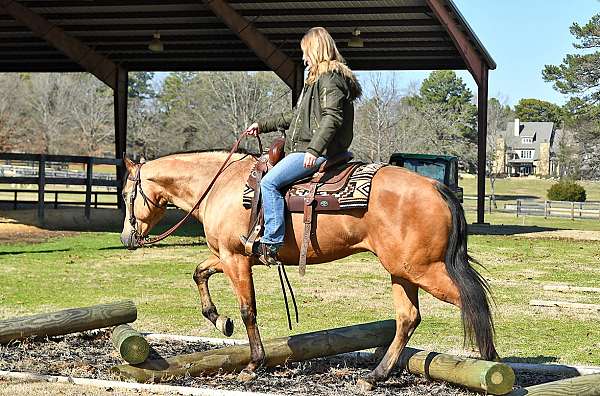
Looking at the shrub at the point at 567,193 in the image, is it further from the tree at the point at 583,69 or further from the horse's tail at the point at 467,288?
the horse's tail at the point at 467,288

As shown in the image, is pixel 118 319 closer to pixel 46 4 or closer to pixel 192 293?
pixel 192 293

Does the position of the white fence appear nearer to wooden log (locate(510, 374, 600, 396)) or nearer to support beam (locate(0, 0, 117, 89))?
support beam (locate(0, 0, 117, 89))

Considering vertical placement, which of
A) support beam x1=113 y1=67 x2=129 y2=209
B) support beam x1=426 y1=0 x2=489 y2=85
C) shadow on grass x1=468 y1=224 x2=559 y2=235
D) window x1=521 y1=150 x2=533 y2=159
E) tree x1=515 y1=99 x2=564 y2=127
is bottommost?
shadow on grass x1=468 y1=224 x2=559 y2=235

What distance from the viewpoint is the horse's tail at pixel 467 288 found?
648 cm

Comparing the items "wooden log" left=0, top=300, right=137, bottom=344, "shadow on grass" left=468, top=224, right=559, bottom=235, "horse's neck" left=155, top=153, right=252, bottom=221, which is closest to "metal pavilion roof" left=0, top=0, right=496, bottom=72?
"shadow on grass" left=468, top=224, right=559, bottom=235

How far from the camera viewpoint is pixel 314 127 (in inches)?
275

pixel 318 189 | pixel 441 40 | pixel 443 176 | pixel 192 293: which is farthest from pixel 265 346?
pixel 443 176

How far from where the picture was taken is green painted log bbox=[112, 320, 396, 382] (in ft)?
22.8

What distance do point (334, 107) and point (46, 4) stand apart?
19822 mm

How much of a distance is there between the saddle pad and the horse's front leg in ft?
2.46

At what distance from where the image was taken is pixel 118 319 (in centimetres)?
819

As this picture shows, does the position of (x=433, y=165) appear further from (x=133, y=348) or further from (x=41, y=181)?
(x=133, y=348)

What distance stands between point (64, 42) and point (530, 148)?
87386 mm

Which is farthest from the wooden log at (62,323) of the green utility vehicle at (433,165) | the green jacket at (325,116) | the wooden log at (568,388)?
the green utility vehicle at (433,165)
